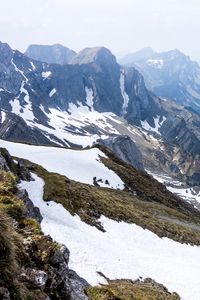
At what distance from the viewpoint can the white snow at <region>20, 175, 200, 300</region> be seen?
107 ft

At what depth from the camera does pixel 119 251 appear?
127 feet

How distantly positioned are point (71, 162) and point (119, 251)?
5317 cm

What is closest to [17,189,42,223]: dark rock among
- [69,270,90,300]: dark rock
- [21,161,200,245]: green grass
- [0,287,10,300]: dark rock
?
[69,270,90,300]: dark rock

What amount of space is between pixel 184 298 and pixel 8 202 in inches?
613

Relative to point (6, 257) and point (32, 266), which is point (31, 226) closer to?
point (32, 266)

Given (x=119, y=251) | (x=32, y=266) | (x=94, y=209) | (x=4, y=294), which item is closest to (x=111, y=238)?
(x=119, y=251)

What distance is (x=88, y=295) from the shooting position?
24188 millimetres

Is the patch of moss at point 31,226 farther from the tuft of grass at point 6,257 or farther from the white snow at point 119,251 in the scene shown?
the white snow at point 119,251

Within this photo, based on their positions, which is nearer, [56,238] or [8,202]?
[8,202]

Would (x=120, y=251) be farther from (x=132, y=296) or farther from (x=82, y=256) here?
(x=132, y=296)

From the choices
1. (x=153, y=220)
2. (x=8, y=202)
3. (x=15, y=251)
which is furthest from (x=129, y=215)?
(x=15, y=251)

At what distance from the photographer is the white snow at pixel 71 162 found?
8562cm

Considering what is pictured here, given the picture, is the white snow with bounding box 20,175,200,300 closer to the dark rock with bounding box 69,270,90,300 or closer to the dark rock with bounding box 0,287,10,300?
the dark rock with bounding box 69,270,90,300

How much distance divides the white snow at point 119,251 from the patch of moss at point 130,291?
96cm
